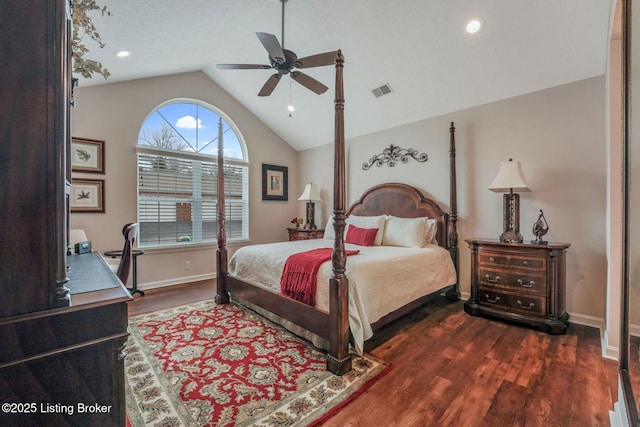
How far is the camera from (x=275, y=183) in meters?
5.62

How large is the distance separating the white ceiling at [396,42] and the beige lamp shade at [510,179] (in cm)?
96

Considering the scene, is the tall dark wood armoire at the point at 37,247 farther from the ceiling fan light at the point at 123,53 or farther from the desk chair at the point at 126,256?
the ceiling fan light at the point at 123,53

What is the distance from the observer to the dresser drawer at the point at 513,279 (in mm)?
2660

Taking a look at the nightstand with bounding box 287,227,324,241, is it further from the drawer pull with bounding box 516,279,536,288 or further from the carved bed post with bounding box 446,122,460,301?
the drawer pull with bounding box 516,279,536,288

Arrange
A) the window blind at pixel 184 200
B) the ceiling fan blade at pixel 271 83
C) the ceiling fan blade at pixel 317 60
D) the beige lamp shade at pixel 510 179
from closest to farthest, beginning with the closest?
the ceiling fan blade at pixel 317 60
the beige lamp shade at pixel 510 179
the ceiling fan blade at pixel 271 83
the window blind at pixel 184 200

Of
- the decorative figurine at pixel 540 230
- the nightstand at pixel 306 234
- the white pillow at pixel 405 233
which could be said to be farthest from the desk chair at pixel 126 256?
the decorative figurine at pixel 540 230

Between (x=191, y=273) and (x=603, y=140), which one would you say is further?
(x=191, y=273)

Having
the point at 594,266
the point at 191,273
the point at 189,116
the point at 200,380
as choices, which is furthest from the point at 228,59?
the point at 594,266

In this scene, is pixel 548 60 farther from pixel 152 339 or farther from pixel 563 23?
pixel 152 339

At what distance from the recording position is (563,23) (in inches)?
95.2

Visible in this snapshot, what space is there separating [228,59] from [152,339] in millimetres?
3619

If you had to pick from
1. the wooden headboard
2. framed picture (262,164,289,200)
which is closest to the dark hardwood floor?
the wooden headboard

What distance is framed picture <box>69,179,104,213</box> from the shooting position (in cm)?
347

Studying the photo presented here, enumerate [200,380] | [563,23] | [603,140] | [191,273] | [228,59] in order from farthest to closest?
[191,273] → [228,59] → [603,140] → [563,23] → [200,380]
